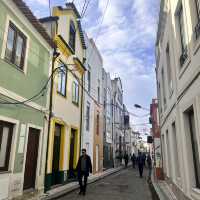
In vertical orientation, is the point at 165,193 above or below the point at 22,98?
below

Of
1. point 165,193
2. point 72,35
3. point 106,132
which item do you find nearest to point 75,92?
point 72,35

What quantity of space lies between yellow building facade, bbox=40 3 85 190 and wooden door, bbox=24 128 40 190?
3.29ft

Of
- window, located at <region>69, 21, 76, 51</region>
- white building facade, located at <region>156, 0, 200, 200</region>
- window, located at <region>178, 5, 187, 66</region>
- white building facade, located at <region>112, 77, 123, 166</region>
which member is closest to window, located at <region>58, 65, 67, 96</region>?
window, located at <region>69, 21, 76, 51</region>

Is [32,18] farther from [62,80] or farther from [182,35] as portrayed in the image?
[182,35]

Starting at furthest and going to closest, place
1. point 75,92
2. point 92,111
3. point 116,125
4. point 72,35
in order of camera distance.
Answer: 1. point 116,125
2. point 92,111
3. point 75,92
4. point 72,35

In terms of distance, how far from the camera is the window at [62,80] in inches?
513

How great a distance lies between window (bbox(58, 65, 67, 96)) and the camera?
513 inches

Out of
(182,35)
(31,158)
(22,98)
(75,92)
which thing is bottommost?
(31,158)

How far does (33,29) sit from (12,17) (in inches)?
58.4

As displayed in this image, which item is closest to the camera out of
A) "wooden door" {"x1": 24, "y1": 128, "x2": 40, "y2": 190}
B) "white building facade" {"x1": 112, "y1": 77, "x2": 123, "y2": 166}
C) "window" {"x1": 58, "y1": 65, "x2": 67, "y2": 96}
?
"wooden door" {"x1": 24, "y1": 128, "x2": 40, "y2": 190}

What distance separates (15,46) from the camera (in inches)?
349

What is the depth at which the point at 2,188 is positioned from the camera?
7844 mm

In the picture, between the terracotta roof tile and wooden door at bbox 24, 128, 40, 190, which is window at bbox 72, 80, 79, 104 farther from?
wooden door at bbox 24, 128, 40, 190

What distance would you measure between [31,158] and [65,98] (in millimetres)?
4563
